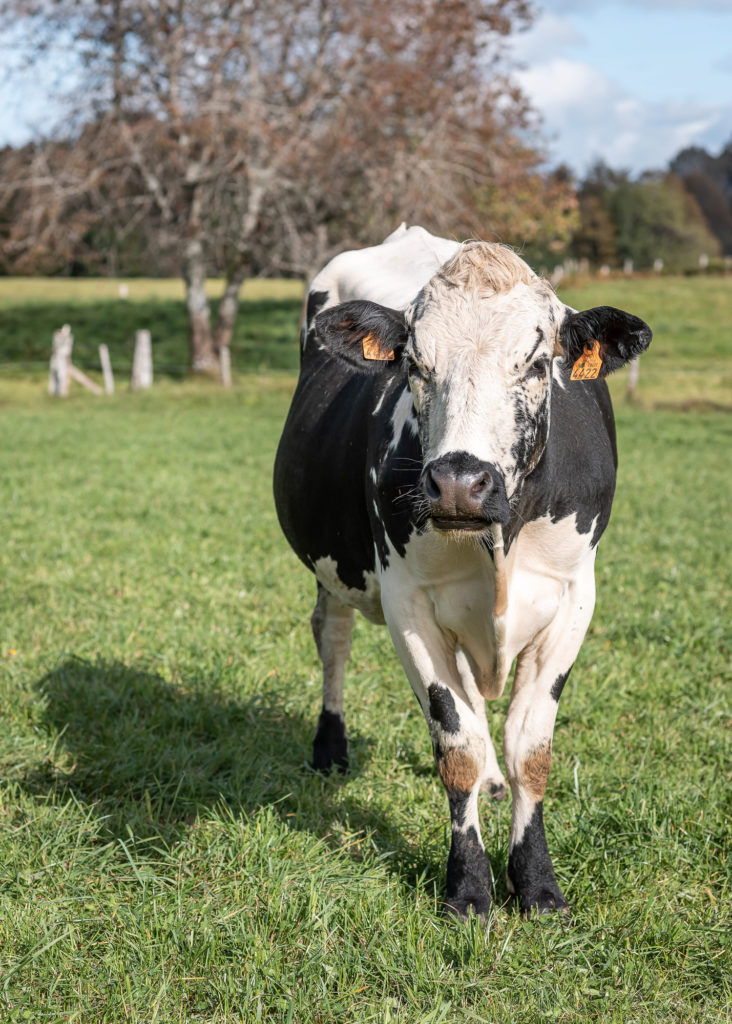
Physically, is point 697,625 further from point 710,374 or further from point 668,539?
point 710,374

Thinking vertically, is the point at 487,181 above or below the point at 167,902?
above

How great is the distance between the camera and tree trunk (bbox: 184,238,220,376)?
2543 cm

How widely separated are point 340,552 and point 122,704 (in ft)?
4.63

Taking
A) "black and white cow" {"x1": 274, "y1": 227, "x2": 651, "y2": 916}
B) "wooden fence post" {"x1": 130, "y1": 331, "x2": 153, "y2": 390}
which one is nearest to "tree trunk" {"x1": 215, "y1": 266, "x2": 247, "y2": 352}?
"wooden fence post" {"x1": 130, "y1": 331, "x2": 153, "y2": 390}

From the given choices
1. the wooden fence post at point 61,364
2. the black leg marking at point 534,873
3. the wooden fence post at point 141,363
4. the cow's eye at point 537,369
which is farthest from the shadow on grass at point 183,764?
the wooden fence post at point 141,363

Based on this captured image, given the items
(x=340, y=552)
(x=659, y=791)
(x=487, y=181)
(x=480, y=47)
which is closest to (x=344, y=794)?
(x=340, y=552)

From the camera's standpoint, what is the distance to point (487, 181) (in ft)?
A: 85.2

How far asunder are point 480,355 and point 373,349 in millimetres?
499

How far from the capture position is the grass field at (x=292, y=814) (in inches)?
114

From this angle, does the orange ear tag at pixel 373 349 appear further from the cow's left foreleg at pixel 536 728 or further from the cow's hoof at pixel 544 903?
the cow's hoof at pixel 544 903

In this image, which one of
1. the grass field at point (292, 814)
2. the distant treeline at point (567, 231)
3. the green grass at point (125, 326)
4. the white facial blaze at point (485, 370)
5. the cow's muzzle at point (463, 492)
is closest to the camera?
the cow's muzzle at point (463, 492)

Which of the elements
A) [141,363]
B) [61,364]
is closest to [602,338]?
[61,364]

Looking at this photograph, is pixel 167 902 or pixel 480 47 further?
pixel 480 47

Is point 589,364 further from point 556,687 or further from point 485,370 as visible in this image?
point 556,687
